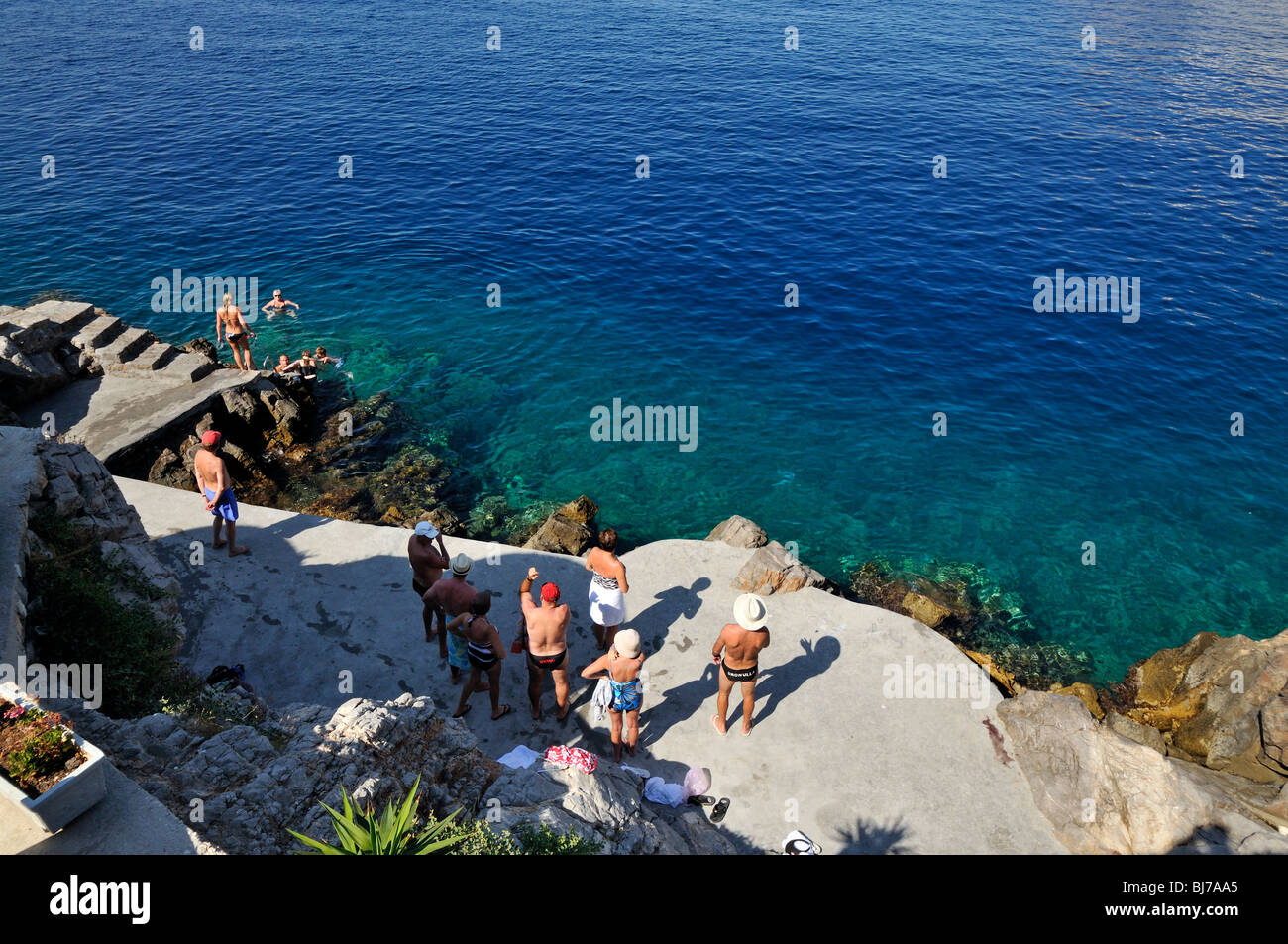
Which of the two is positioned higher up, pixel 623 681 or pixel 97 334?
pixel 97 334

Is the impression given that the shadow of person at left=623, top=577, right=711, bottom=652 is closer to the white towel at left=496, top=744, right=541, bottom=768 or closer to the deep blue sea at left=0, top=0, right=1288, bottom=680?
the white towel at left=496, top=744, right=541, bottom=768

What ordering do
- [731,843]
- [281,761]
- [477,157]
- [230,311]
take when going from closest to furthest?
[281,761], [731,843], [230,311], [477,157]

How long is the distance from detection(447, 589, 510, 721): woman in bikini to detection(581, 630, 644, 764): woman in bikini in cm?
129

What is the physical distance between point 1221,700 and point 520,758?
12469 millimetres

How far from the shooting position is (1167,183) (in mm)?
35406

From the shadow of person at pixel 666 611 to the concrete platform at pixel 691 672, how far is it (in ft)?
0.10

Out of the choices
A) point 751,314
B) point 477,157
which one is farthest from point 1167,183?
point 477,157

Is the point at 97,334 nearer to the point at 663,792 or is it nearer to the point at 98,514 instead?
the point at 98,514

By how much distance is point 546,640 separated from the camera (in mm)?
10508

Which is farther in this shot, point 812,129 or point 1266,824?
point 812,129

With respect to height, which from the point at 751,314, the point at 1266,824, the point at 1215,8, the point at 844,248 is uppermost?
the point at 1215,8

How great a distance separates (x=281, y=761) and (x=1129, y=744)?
431 inches

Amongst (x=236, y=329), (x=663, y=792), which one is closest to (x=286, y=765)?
(x=663, y=792)
